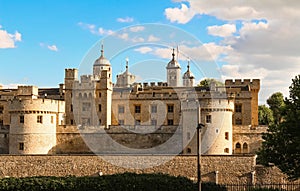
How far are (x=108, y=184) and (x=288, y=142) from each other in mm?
10437

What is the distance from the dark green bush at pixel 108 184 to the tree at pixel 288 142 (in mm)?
3476

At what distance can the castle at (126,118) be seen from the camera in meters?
42.4

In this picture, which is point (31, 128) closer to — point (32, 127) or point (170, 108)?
point (32, 127)

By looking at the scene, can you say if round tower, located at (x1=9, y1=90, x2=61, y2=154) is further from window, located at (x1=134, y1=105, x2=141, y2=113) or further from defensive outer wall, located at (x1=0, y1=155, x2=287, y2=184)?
window, located at (x1=134, y1=105, x2=141, y2=113)

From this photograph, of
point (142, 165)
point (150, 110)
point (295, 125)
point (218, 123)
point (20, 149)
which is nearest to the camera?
point (295, 125)

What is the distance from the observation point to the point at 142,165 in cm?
3822

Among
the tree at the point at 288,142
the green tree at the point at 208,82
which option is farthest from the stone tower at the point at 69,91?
the tree at the point at 288,142

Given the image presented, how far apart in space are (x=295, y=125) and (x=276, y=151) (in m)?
1.89

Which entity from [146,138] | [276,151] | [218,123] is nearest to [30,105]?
[146,138]

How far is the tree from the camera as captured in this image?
2728 centimetres

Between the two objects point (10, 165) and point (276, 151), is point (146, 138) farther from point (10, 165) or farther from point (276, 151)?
point (276, 151)

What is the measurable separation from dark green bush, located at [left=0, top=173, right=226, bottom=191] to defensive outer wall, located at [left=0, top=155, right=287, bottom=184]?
7.56 m

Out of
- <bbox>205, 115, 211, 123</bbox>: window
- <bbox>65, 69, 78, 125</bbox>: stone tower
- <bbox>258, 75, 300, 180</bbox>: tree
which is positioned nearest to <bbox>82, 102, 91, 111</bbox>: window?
<bbox>65, 69, 78, 125</bbox>: stone tower

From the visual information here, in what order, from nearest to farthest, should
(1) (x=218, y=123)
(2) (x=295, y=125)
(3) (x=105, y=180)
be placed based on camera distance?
(2) (x=295, y=125) → (3) (x=105, y=180) → (1) (x=218, y=123)
